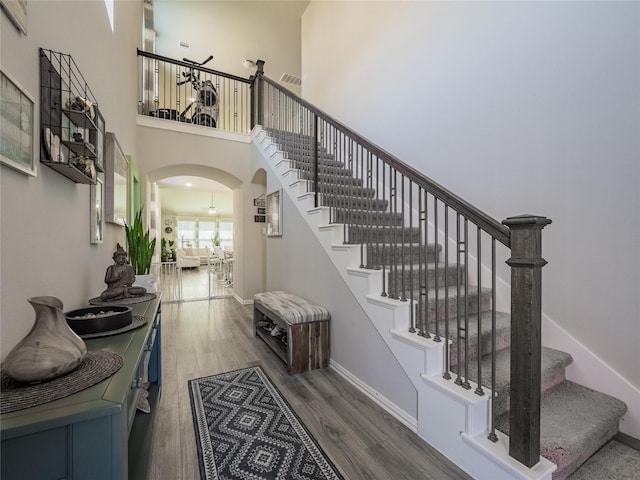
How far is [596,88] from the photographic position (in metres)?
1.79

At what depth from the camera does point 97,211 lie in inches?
76.7

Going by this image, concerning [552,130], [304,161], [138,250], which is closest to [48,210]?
[138,250]

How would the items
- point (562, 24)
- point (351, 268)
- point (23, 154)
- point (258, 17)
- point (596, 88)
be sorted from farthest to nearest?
point (258, 17), point (351, 268), point (562, 24), point (596, 88), point (23, 154)

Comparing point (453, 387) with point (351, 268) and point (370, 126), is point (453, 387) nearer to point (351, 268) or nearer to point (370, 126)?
point (351, 268)

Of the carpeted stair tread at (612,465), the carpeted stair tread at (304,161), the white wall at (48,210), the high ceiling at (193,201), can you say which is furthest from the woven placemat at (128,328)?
the high ceiling at (193,201)

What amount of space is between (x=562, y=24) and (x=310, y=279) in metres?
2.76

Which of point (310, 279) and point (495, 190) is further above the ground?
point (495, 190)

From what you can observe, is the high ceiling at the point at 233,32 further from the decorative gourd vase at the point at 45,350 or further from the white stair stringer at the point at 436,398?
the decorative gourd vase at the point at 45,350

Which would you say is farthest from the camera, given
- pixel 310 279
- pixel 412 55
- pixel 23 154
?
pixel 412 55

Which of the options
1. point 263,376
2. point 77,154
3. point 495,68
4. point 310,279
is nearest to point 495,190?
point 495,68

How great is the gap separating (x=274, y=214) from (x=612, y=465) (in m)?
3.55

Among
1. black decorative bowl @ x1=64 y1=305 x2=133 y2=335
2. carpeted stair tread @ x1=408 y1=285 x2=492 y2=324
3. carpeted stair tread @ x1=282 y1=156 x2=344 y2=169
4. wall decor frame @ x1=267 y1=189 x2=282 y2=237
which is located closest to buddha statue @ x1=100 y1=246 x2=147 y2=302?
black decorative bowl @ x1=64 y1=305 x2=133 y2=335

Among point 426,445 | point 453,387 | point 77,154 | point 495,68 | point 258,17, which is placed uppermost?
point 258,17

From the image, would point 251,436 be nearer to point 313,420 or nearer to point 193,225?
point 313,420
